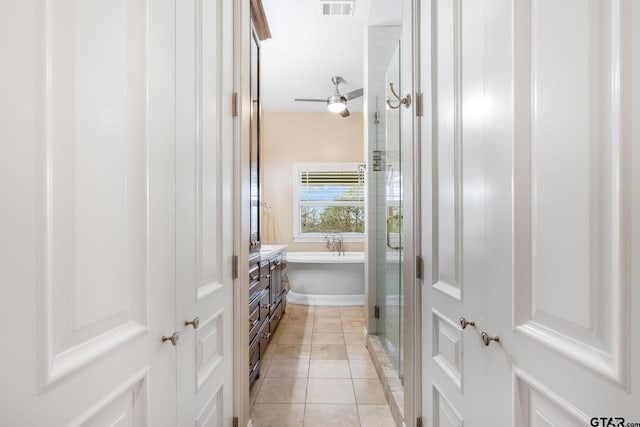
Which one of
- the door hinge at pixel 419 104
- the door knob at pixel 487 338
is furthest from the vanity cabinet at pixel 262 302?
the door knob at pixel 487 338

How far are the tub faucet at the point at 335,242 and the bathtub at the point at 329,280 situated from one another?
2.75 feet

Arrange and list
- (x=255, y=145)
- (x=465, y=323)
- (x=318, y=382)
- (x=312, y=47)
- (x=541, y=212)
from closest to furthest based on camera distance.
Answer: (x=541, y=212)
(x=465, y=323)
(x=255, y=145)
(x=318, y=382)
(x=312, y=47)

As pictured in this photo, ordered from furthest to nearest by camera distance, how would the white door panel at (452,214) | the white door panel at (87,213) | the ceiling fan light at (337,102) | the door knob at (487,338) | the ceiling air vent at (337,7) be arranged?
the ceiling fan light at (337,102)
the ceiling air vent at (337,7)
the white door panel at (452,214)
the door knob at (487,338)
the white door panel at (87,213)

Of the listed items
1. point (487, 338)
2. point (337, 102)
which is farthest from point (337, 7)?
point (487, 338)

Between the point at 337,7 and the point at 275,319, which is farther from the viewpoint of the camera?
the point at 275,319

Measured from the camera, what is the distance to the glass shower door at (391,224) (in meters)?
2.29

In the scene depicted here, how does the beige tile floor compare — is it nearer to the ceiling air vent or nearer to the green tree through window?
the green tree through window

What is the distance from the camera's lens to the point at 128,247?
0.68 m

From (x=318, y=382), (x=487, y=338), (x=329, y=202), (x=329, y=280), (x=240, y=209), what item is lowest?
(x=318, y=382)

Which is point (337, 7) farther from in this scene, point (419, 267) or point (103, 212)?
point (103, 212)

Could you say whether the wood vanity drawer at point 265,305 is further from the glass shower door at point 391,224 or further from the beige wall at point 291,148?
the beige wall at point 291,148

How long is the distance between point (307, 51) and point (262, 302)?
2.63m

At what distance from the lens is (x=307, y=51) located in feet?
11.5

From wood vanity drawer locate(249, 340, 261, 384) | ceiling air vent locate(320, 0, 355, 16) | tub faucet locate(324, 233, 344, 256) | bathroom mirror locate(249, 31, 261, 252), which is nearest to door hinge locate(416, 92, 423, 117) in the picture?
bathroom mirror locate(249, 31, 261, 252)
